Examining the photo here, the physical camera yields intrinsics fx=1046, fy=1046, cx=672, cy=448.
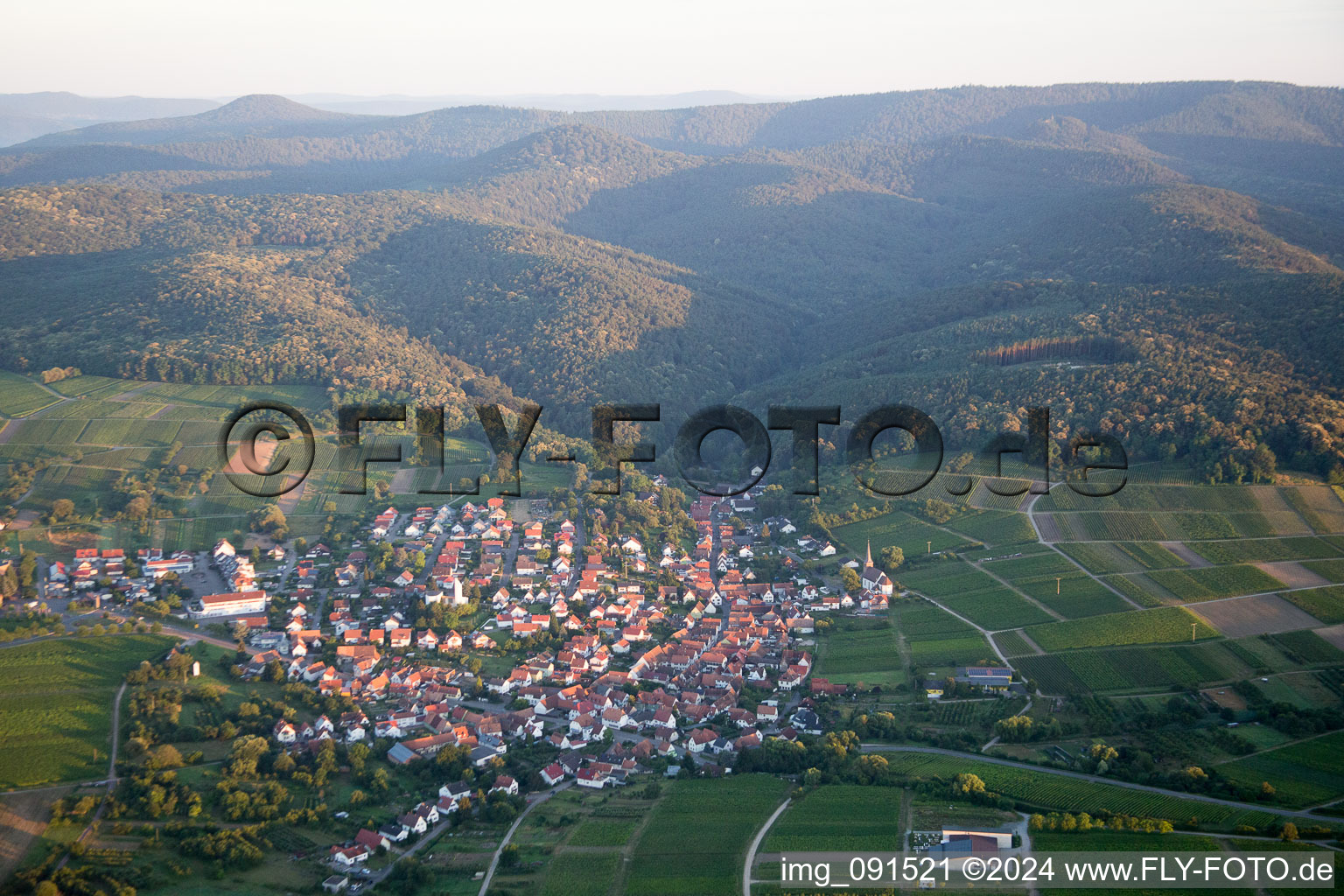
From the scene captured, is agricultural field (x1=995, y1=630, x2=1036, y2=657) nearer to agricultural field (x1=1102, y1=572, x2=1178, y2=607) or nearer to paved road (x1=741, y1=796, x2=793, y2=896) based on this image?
agricultural field (x1=1102, y1=572, x2=1178, y2=607)

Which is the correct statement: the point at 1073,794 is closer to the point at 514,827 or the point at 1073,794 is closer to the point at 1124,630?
the point at 1124,630

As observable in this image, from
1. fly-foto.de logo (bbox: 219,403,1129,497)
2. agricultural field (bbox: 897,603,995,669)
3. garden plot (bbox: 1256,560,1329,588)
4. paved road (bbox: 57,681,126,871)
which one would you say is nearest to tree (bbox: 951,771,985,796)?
agricultural field (bbox: 897,603,995,669)

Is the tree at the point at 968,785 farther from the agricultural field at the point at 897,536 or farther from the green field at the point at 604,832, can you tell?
the agricultural field at the point at 897,536

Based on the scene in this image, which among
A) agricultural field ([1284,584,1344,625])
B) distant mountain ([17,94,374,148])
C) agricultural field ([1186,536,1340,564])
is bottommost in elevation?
agricultural field ([1284,584,1344,625])

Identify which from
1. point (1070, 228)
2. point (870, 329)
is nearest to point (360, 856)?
point (870, 329)

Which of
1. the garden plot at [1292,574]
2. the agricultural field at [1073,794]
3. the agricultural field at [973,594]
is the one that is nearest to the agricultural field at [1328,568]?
the garden plot at [1292,574]

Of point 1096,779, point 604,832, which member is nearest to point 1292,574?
point 1096,779
